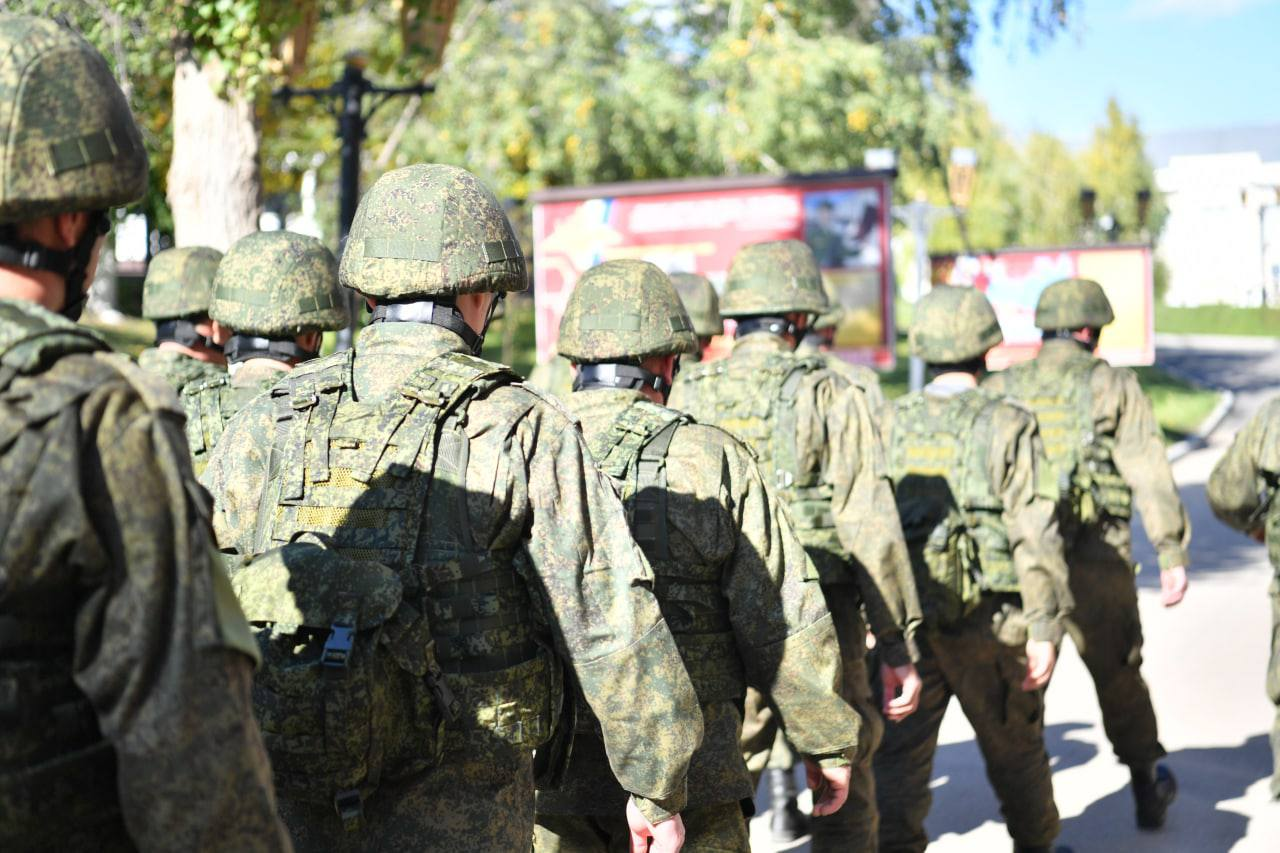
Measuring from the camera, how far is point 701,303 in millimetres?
7598

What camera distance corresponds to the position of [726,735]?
164 inches

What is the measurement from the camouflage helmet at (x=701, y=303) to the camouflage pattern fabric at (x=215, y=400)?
2.71 metres

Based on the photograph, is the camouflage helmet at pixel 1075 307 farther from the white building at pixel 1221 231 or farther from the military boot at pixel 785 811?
the white building at pixel 1221 231

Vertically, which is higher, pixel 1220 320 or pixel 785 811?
pixel 785 811

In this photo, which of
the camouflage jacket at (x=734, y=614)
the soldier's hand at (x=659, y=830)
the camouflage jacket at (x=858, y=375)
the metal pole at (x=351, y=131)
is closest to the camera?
the soldier's hand at (x=659, y=830)

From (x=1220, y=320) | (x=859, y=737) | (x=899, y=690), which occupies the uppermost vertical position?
(x=899, y=690)

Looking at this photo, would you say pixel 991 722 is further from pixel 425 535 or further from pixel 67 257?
pixel 67 257

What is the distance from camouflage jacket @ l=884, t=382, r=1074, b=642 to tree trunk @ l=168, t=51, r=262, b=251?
192 inches

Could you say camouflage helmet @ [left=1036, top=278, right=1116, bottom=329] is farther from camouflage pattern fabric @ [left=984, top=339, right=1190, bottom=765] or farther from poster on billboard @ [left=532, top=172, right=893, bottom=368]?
poster on billboard @ [left=532, top=172, right=893, bottom=368]

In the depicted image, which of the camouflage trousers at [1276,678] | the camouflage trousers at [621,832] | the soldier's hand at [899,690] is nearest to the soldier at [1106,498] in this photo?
the camouflage trousers at [1276,678]

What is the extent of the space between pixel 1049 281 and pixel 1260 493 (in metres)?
12.8

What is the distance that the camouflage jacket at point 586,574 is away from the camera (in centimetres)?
299

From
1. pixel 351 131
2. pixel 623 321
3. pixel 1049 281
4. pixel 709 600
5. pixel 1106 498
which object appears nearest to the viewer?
pixel 709 600

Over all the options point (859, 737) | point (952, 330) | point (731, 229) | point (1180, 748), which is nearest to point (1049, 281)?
point (731, 229)
